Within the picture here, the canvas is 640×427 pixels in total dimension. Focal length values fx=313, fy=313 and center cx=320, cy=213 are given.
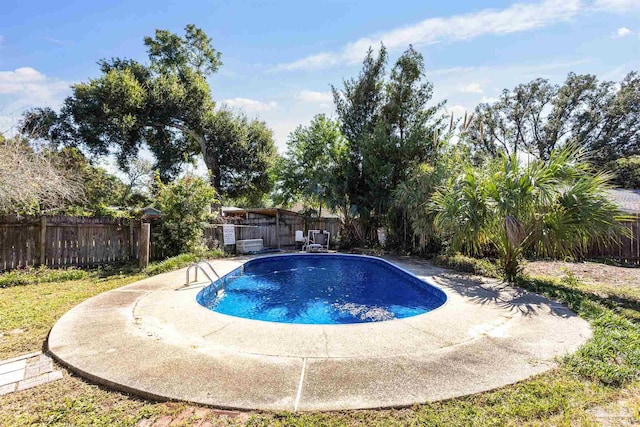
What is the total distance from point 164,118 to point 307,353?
1845cm

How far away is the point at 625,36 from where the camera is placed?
10.4 meters

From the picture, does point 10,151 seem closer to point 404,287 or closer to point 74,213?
point 74,213

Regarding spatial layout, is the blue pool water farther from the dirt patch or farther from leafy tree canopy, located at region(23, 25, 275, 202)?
leafy tree canopy, located at region(23, 25, 275, 202)

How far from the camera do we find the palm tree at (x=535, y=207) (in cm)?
597

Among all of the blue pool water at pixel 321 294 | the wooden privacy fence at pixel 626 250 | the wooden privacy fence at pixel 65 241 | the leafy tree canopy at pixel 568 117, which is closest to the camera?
the blue pool water at pixel 321 294

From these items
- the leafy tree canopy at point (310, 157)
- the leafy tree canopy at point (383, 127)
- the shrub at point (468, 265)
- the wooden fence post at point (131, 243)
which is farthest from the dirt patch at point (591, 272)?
the wooden fence post at point (131, 243)

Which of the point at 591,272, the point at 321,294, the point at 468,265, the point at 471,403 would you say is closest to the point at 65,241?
the point at 321,294

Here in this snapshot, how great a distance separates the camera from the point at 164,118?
18.0 meters

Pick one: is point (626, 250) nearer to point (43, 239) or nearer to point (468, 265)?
point (468, 265)

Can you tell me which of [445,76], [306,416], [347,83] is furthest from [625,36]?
[306,416]

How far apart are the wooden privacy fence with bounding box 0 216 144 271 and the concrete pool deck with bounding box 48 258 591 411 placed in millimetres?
4423

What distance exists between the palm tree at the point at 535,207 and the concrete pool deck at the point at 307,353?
1.82 m

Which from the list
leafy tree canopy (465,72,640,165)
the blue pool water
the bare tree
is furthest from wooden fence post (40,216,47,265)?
leafy tree canopy (465,72,640,165)

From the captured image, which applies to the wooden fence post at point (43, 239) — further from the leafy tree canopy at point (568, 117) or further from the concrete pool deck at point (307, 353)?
the leafy tree canopy at point (568, 117)
